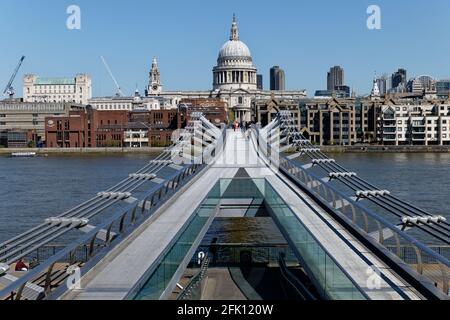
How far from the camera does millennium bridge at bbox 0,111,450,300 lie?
9.49ft

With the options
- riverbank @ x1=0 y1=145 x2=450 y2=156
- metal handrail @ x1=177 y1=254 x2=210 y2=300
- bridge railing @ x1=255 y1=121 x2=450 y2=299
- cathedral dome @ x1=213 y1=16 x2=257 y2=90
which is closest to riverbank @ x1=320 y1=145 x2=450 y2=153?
riverbank @ x1=0 y1=145 x2=450 y2=156

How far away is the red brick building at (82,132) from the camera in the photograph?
32625 mm

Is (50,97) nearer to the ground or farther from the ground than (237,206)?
farther from the ground

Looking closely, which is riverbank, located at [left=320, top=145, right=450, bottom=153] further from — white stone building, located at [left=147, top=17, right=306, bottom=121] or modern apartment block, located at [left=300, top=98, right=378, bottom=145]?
white stone building, located at [left=147, top=17, right=306, bottom=121]

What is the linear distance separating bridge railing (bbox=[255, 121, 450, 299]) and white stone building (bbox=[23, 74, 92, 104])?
1893 inches

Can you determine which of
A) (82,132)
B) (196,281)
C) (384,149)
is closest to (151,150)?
(82,132)

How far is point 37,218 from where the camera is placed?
9242 mm

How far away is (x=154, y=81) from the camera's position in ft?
178

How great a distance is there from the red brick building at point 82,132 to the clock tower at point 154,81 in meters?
20.5

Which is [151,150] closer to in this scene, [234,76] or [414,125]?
[414,125]

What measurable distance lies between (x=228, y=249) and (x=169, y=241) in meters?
2.40
